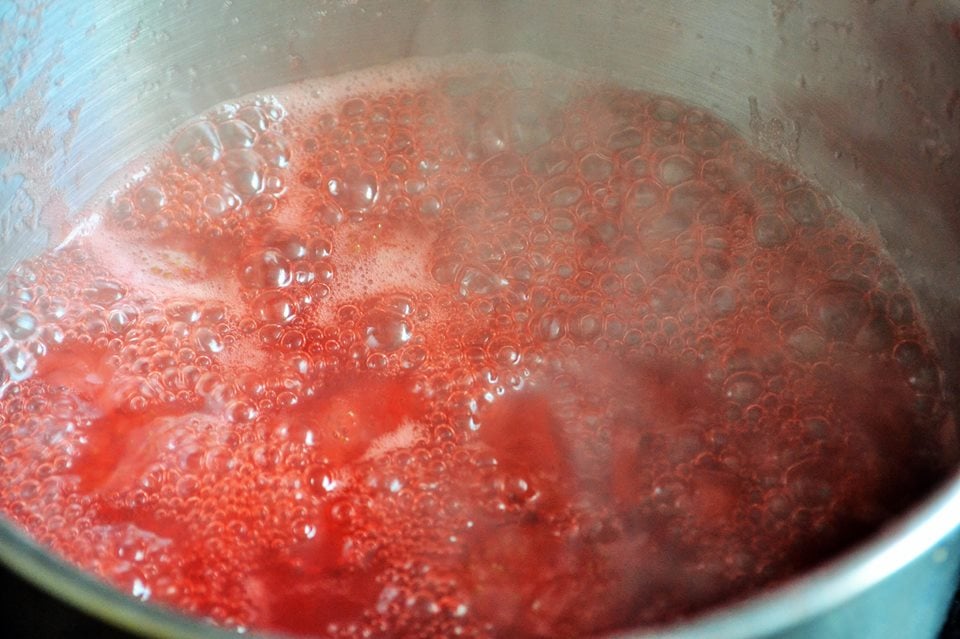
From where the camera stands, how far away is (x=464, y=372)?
3.46ft

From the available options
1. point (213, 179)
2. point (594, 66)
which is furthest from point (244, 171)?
point (594, 66)

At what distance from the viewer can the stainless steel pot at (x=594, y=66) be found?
109cm

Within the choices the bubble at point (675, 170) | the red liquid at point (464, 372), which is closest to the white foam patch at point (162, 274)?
the red liquid at point (464, 372)

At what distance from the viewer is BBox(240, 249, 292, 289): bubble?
1130mm

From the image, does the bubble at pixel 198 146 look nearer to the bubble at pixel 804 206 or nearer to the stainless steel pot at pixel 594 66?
the stainless steel pot at pixel 594 66

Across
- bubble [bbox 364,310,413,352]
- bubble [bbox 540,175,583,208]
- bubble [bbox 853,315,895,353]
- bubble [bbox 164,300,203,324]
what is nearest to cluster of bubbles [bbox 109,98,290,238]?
bubble [bbox 164,300,203,324]

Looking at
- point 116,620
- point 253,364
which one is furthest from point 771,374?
point 116,620

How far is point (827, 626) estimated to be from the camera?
591 millimetres

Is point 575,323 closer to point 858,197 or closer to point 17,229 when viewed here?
point 858,197

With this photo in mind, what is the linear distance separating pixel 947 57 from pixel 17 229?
105 centimetres

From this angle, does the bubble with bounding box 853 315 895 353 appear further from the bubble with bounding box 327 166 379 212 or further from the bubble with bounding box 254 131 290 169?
the bubble with bounding box 254 131 290 169

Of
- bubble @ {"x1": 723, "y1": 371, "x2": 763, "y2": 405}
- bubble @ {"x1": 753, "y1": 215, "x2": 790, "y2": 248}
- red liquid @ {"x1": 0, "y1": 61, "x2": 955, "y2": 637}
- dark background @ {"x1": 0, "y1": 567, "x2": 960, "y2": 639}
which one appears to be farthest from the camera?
bubble @ {"x1": 753, "y1": 215, "x2": 790, "y2": 248}

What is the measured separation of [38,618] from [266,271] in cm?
59

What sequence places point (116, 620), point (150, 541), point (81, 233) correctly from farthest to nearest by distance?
point (81, 233) < point (150, 541) < point (116, 620)
